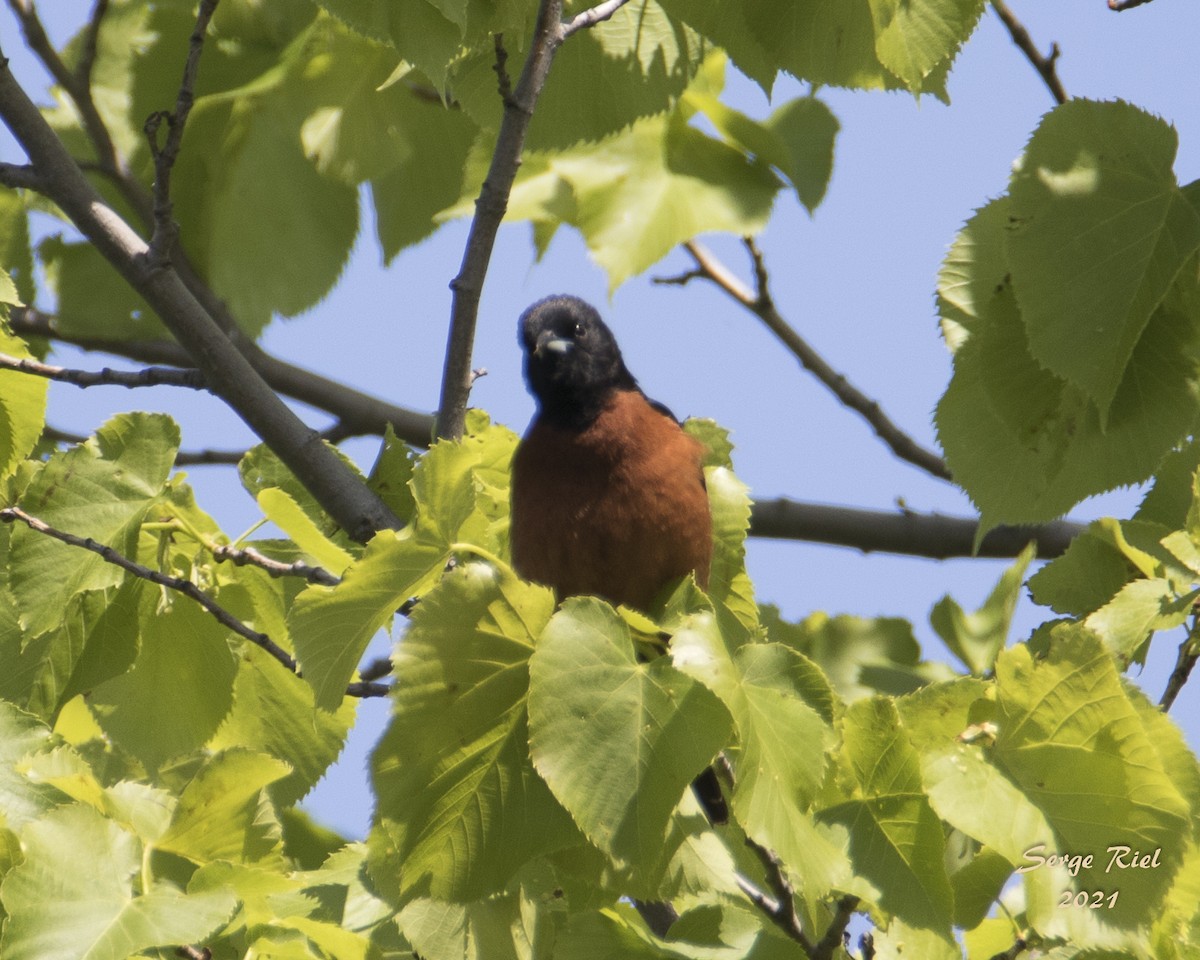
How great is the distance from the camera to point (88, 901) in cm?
223

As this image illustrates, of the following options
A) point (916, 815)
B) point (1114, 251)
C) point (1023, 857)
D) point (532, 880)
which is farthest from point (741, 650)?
point (1114, 251)

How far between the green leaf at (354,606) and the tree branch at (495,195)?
74cm

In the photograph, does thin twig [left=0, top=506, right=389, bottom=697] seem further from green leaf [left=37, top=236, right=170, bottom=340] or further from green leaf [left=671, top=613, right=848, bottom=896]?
green leaf [left=37, top=236, right=170, bottom=340]

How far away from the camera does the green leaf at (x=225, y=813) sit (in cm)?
258

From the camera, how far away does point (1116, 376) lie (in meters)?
Answer: 2.44

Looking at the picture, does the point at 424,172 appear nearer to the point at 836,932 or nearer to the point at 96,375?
the point at 96,375

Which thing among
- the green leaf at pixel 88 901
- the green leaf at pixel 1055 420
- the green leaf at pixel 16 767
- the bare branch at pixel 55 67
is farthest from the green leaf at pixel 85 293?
the green leaf at pixel 1055 420

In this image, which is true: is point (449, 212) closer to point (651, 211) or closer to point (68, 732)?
point (651, 211)

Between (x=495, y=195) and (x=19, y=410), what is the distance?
1239mm

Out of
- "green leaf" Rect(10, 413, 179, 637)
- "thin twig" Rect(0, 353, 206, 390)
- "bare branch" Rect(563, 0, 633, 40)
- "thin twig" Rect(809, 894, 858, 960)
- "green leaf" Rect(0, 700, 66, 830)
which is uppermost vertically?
"bare branch" Rect(563, 0, 633, 40)

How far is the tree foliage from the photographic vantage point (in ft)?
6.66

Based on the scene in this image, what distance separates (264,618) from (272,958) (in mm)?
1010

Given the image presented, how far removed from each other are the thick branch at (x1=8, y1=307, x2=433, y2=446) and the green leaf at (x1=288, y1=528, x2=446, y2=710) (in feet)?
9.67

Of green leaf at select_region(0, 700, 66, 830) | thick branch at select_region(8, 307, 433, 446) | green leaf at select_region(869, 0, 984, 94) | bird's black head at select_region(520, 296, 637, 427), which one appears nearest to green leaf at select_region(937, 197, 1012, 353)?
green leaf at select_region(869, 0, 984, 94)
